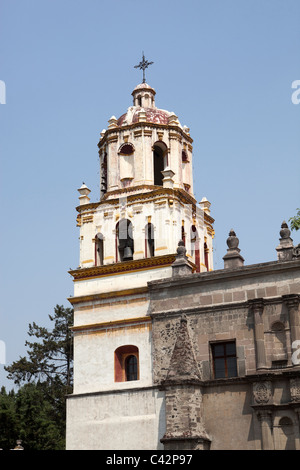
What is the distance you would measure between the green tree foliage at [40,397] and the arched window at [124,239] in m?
8.59

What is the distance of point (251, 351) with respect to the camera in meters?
23.0

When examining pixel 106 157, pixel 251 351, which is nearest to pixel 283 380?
pixel 251 351

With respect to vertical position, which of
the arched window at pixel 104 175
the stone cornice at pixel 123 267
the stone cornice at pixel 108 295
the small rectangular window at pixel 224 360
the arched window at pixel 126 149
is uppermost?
the arched window at pixel 126 149

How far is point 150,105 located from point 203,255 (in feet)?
23.4

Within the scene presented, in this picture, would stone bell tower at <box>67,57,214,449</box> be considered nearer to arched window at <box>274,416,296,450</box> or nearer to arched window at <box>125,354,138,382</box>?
arched window at <box>125,354,138,382</box>

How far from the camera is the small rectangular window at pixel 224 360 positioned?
23.4m

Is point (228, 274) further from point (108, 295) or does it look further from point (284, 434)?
point (284, 434)

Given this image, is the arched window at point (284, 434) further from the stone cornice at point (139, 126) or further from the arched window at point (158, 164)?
the stone cornice at point (139, 126)

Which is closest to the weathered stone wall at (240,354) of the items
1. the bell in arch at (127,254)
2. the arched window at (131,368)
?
the arched window at (131,368)

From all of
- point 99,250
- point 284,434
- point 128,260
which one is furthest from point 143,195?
point 284,434

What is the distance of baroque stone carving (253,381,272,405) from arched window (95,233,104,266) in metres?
8.69

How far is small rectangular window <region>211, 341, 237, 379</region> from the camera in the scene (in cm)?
2341

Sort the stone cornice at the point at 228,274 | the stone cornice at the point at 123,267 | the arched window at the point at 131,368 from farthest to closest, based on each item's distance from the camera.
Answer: the stone cornice at the point at 123,267, the arched window at the point at 131,368, the stone cornice at the point at 228,274
